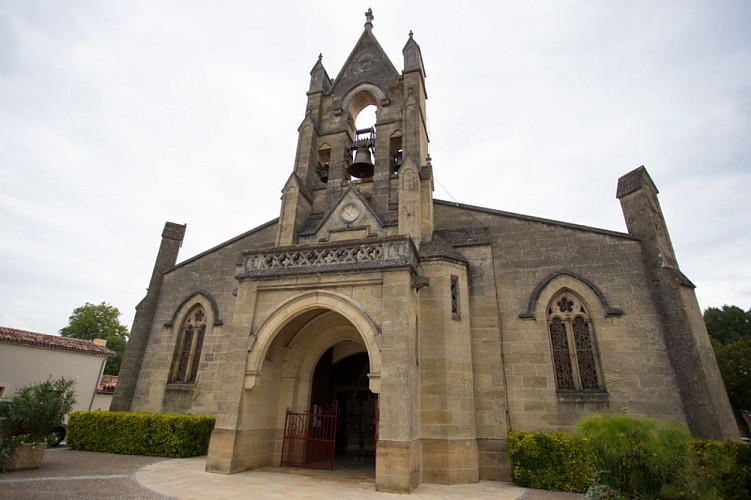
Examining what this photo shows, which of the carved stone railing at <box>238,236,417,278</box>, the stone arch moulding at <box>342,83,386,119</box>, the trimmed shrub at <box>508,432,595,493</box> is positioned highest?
the stone arch moulding at <box>342,83,386,119</box>

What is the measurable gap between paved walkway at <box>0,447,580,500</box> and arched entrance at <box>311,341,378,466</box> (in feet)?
9.48

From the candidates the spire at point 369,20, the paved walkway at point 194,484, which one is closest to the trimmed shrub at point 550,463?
the paved walkway at point 194,484

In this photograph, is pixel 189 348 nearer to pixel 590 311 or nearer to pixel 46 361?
pixel 46 361

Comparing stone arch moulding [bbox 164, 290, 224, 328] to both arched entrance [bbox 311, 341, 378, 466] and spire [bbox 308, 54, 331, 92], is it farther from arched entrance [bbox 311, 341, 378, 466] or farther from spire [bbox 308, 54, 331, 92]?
spire [bbox 308, 54, 331, 92]

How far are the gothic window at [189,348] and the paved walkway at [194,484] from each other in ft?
12.9

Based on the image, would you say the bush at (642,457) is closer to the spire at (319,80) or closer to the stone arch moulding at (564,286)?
the stone arch moulding at (564,286)

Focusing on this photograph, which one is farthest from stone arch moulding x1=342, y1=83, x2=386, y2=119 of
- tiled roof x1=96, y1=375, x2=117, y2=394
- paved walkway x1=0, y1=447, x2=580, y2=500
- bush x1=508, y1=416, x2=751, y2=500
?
tiled roof x1=96, y1=375, x2=117, y2=394

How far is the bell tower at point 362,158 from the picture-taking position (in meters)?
12.9

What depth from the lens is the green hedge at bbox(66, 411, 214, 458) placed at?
1154cm

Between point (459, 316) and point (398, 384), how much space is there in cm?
328

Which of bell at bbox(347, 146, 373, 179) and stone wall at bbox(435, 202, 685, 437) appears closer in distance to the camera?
stone wall at bbox(435, 202, 685, 437)

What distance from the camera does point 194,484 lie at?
25.0ft

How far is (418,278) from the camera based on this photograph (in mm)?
9945

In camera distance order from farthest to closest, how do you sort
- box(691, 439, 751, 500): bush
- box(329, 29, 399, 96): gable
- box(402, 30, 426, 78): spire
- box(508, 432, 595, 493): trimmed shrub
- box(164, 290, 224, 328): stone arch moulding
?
box(329, 29, 399, 96): gable → box(402, 30, 426, 78): spire → box(164, 290, 224, 328): stone arch moulding → box(508, 432, 595, 493): trimmed shrub → box(691, 439, 751, 500): bush
